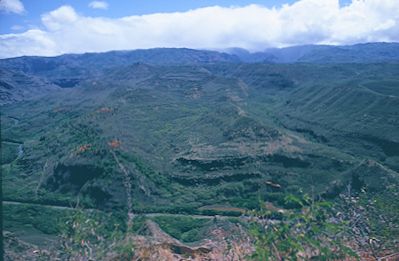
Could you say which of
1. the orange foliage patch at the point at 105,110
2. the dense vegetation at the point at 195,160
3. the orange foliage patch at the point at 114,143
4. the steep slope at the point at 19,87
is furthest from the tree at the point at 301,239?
the steep slope at the point at 19,87

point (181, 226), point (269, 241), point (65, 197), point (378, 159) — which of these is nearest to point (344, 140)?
point (378, 159)

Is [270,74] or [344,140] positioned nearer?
[344,140]

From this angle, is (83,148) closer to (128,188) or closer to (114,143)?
(114,143)

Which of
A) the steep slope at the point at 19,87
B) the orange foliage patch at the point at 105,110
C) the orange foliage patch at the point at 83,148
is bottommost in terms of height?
the steep slope at the point at 19,87

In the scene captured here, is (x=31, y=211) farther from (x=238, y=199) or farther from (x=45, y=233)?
(x=238, y=199)

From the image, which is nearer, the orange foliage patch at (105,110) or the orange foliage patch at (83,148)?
the orange foliage patch at (83,148)

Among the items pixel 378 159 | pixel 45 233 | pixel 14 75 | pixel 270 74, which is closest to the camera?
pixel 45 233

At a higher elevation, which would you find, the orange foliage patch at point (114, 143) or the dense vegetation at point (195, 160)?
the orange foliage patch at point (114, 143)

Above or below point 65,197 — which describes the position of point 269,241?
above

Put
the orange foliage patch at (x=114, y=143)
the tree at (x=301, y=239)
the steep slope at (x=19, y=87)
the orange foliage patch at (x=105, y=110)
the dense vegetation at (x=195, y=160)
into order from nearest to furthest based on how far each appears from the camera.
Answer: the tree at (x=301, y=239)
the dense vegetation at (x=195, y=160)
the orange foliage patch at (x=114, y=143)
the orange foliage patch at (x=105, y=110)
the steep slope at (x=19, y=87)

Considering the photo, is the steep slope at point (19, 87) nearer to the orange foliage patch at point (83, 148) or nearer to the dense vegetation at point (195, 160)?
the dense vegetation at point (195, 160)

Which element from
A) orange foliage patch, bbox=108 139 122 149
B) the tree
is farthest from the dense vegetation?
the tree
